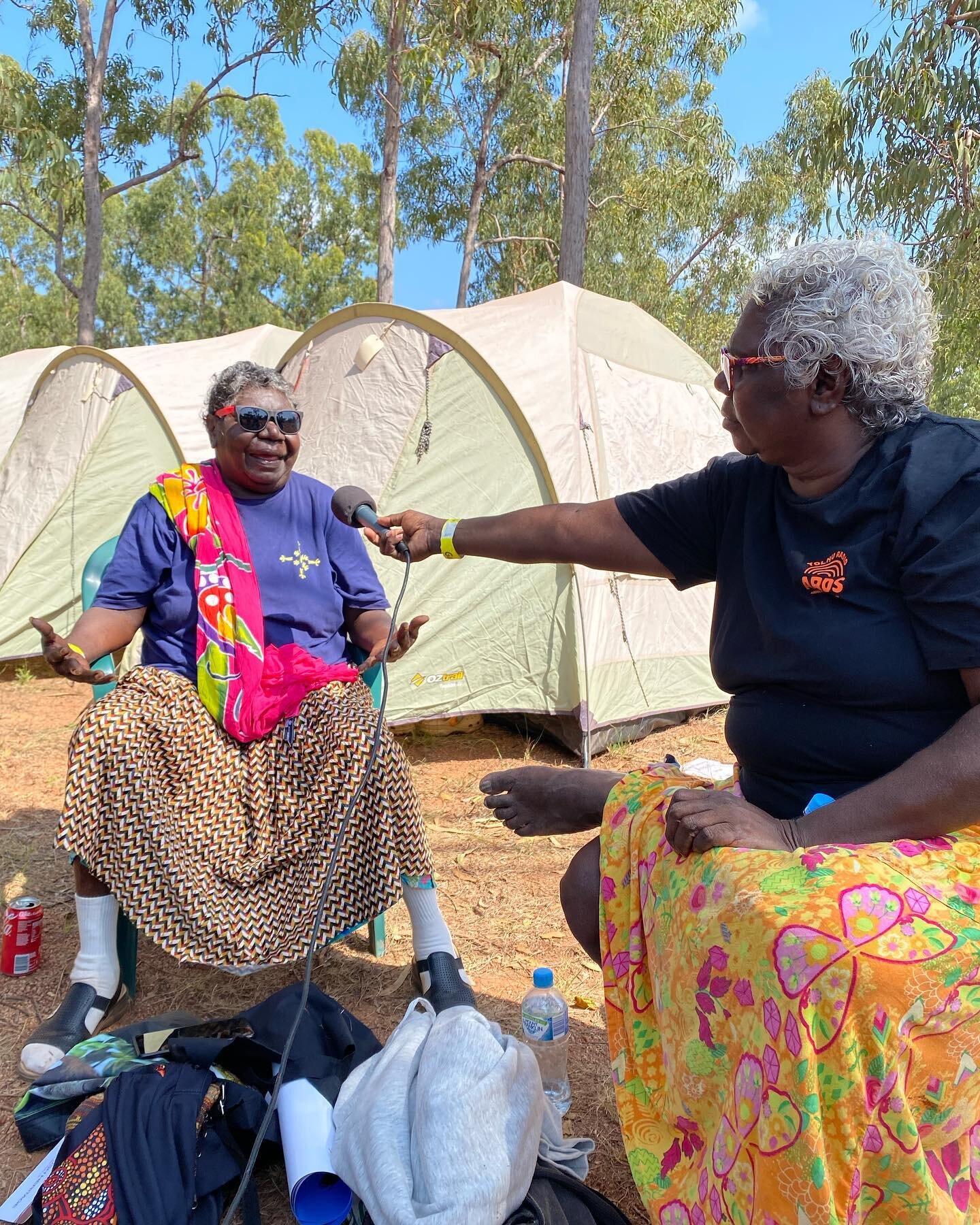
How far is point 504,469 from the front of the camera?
4.66 m

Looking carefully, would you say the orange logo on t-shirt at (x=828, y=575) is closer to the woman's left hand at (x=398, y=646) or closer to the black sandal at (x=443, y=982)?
the woman's left hand at (x=398, y=646)

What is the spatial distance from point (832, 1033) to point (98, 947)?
6.16 ft

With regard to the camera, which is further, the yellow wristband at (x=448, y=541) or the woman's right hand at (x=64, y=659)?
the woman's right hand at (x=64, y=659)

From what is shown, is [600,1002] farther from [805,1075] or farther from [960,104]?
[960,104]

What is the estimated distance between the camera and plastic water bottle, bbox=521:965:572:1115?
2230 mm

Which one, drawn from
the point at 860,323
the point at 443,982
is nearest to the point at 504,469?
the point at 443,982

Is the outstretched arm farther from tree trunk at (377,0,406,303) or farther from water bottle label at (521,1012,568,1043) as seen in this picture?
tree trunk at (377,0,406,303)

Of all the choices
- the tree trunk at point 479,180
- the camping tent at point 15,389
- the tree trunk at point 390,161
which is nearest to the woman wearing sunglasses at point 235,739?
the camping tent at point 15,389

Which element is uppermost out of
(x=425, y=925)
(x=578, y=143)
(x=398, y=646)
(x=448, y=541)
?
(x=578, y=143)

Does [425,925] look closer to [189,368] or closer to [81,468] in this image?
[81,468]

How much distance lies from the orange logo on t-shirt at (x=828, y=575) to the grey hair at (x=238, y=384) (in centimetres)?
181

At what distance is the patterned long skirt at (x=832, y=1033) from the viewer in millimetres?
1233

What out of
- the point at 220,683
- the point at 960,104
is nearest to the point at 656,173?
the point at 960,104

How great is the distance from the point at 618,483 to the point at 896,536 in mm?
3365
